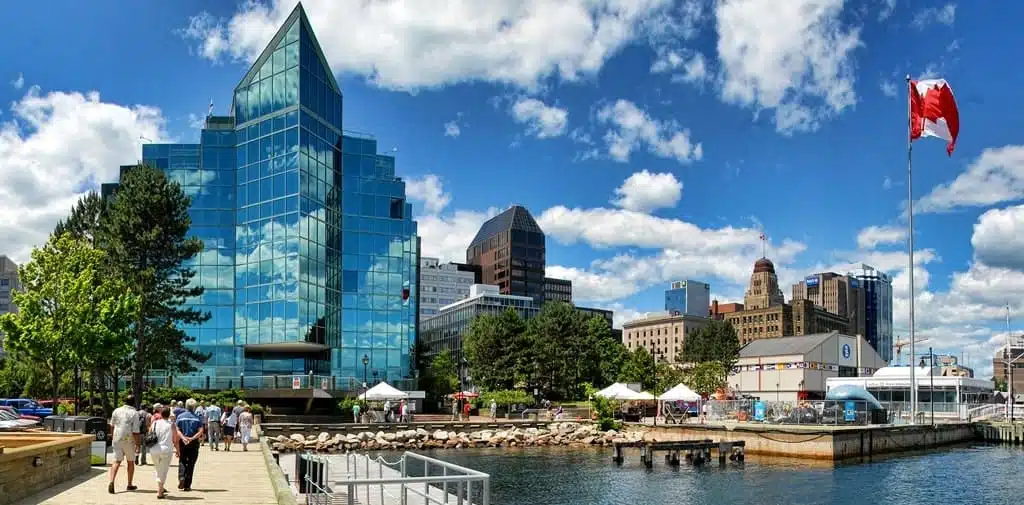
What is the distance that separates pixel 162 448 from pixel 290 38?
211ft

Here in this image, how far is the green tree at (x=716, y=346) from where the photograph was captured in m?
119

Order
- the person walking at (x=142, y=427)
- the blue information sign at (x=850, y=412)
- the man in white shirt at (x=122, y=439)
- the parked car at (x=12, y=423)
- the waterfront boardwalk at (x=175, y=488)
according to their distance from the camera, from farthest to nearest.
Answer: the blue information sign at (x=850, y=412) → the parked car at (x=12, y=423) → the person walking at (x=142, y=427) → the man in white shirt at (x=122, y=439) → the waterfront boardwalk at (x=175, y=488)

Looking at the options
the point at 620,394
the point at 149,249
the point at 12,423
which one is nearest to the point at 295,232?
the point at 149,249

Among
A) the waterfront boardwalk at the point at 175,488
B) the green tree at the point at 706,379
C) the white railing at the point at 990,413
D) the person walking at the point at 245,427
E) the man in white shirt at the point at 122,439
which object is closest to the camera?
the waterfront boardwalk at the point at 175,488

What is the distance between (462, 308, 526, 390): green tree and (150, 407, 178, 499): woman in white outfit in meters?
72.2

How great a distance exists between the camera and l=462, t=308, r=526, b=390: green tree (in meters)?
91.7

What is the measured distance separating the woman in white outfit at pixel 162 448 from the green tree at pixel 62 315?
30.5 metres

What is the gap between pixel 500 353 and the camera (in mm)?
93000

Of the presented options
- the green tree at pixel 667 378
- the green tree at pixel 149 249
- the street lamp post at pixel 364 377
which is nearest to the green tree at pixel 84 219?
the green tree at pixel 149 249

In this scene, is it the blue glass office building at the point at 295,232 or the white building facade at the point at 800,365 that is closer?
the blue glass office building at the point at 295,232

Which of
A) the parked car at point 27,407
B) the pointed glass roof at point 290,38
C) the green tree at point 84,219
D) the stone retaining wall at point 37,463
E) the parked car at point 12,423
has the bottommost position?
the parked car at point 27,407

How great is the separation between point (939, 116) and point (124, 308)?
4853 cm

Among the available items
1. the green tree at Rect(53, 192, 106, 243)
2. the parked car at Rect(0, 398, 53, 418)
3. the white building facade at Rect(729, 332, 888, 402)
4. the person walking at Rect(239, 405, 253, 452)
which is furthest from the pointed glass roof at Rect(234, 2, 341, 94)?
the white building facade at Rect(729, 332, 888, 402)

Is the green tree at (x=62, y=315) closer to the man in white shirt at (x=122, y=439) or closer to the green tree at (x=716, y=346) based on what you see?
the man in white shirt at (x=122, y=439)
